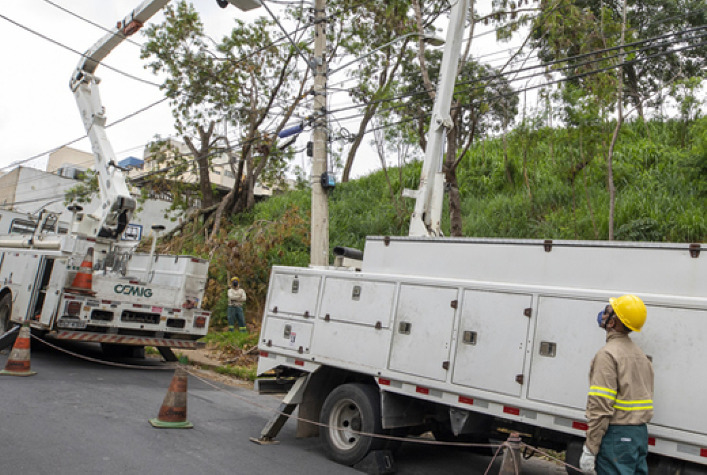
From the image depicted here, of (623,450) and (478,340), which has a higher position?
(478,340)

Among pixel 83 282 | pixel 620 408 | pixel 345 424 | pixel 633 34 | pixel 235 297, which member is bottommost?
pixel 345 424

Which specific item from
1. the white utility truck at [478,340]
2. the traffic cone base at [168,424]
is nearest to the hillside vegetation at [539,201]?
the white utility truck at [478,340]

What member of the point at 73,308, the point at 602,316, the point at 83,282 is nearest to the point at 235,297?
the point at 83,282

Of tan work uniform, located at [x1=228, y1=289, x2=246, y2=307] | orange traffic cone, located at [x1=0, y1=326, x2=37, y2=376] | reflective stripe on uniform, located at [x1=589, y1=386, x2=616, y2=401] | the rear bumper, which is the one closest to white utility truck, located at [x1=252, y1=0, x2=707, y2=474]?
reflective stripe on uniform, located at [x1=589, y1=386, x2=616, y2=401]

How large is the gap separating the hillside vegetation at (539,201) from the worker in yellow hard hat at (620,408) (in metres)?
8.23

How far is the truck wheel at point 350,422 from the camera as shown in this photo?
6.28 meters

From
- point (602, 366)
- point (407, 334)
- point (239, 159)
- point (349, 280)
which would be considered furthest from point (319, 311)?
point (239, 159)

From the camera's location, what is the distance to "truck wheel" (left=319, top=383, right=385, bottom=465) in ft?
20.6

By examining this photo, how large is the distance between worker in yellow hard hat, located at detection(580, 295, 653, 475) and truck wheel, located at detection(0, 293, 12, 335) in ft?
36.8

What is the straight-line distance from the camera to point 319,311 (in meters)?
7.03

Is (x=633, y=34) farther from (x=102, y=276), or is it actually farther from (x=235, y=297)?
(x=102, y=276)

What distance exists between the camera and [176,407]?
7.22 meters

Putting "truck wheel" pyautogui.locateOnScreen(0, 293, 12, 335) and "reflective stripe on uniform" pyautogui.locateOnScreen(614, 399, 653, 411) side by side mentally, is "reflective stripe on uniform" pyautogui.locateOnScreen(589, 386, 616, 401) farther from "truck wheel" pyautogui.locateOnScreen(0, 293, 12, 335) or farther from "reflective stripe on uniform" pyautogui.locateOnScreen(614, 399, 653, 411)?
"truck wheel" pyautogui.locateOnScreen(0, 293, 12, 335)

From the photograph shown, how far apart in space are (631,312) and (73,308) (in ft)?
30.0
